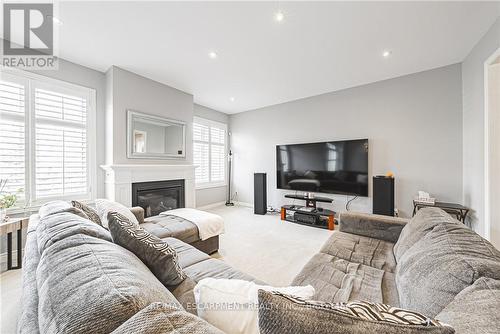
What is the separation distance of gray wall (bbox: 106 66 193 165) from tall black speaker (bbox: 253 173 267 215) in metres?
2.00

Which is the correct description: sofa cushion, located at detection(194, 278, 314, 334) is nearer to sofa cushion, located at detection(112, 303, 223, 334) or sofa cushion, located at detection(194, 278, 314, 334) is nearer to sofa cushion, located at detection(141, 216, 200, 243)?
sofa cushion, located at detection(112, 303, 223, 334)

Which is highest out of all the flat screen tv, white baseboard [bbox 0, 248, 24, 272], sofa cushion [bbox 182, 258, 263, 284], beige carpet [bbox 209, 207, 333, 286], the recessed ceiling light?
the recessed ceiling light

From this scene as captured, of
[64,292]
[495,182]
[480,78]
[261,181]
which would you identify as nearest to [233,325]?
[64,292]

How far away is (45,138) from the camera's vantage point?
2697 mm

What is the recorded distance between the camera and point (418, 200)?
3.03m

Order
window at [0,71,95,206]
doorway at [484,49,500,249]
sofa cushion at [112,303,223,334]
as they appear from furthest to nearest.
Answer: window at [0,71,95,206], doorway at [484,49,500,249], sofa cushion at [112,303,223,334]

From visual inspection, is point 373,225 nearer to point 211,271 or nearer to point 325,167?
point 211,271

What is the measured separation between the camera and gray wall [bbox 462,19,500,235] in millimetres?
2323

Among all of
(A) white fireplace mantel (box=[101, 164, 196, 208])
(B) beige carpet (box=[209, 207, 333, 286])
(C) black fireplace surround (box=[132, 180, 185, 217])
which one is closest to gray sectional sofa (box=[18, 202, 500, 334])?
(B) beige carpet (box=[209, 207, 333, 286])

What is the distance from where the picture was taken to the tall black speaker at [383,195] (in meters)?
3.22

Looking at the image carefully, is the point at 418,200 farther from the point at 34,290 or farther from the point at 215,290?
the point at 34,290

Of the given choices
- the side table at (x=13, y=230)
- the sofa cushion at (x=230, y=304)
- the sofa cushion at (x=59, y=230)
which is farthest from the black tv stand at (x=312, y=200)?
the side table at (x=13, y=230)

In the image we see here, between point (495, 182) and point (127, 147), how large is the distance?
5.07 meters

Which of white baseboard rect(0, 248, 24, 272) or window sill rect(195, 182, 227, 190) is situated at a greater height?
window sill rect(195, 182, 227, 190)
